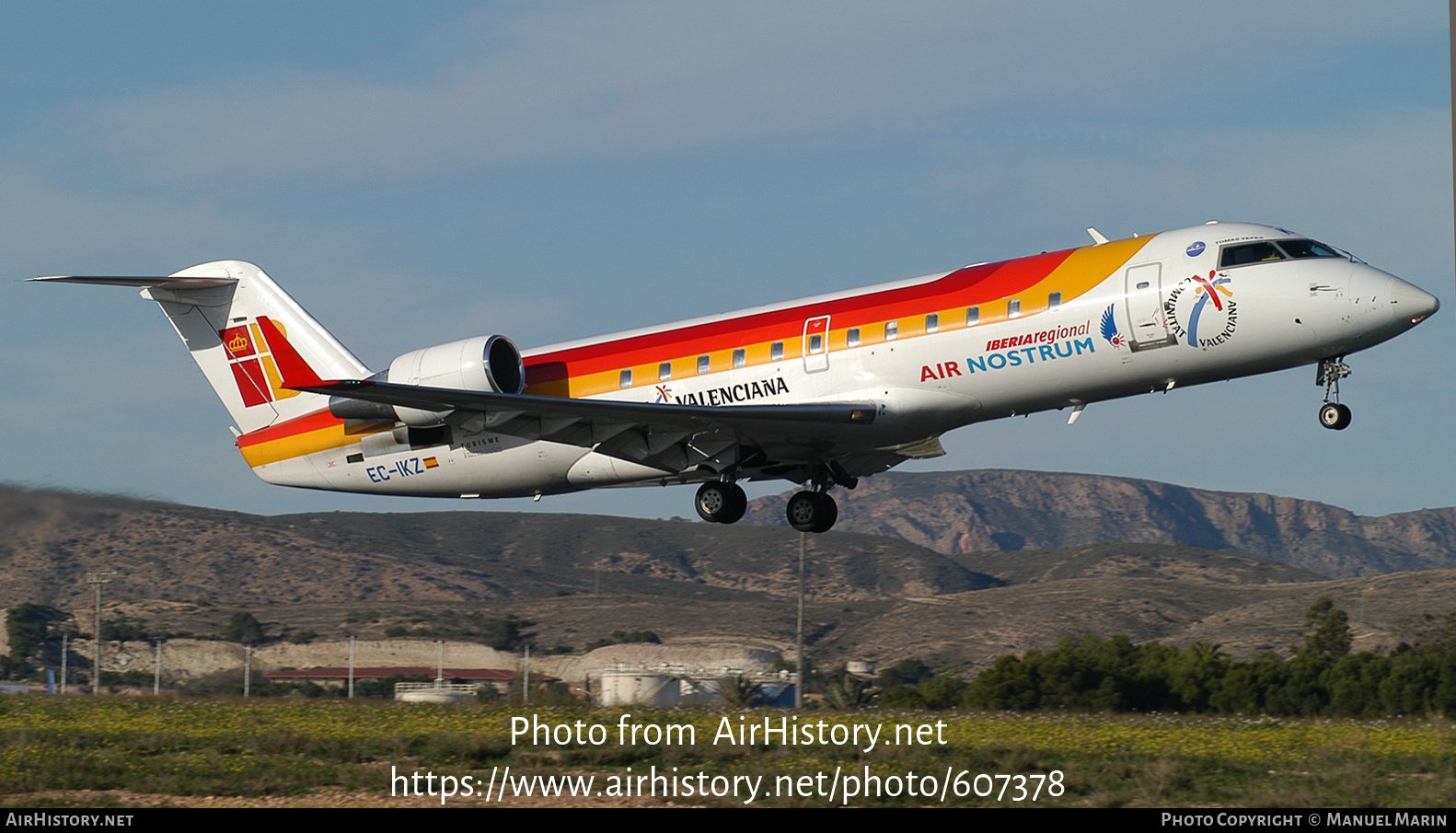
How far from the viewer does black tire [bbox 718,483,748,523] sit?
2478 cm

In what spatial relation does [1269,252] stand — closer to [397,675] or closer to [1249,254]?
[1249,254]

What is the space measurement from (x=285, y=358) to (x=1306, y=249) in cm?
1852

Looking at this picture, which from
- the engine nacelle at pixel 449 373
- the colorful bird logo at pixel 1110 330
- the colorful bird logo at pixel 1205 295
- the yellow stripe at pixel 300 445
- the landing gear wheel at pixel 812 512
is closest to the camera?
the colorful bird logo at pixel 1205 295

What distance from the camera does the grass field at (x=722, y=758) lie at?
15.6 meters

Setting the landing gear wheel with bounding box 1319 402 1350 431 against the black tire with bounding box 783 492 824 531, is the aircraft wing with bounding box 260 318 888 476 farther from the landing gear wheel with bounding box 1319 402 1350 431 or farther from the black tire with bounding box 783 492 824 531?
the landing gear wheel with bounding box 1319 402 1350 431

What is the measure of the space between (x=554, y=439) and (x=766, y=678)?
38350 millimetres

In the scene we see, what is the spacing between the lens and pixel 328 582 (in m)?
99.0

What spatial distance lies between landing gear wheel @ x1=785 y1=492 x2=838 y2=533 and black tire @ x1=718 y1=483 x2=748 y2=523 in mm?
1494

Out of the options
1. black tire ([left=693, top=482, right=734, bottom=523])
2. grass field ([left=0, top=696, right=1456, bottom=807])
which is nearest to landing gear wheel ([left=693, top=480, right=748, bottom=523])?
black tire ([left=693, top=482, right=734, bottom=523])

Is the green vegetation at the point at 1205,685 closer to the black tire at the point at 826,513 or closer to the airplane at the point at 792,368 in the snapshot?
the black tire at the point at 826,513

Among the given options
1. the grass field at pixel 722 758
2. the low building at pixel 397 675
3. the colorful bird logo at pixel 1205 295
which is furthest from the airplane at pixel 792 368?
the low building at pixel 397 675

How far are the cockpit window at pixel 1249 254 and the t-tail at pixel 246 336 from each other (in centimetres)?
1605
